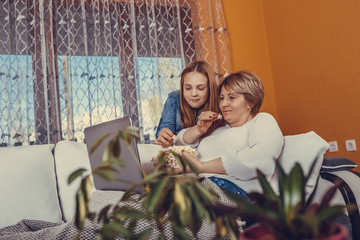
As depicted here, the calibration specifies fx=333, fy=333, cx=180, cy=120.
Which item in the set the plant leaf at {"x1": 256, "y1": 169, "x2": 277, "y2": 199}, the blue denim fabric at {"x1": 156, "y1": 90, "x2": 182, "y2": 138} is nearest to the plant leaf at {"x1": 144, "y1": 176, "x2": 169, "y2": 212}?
the plant leaf at {"x1": 256, "y1": 169, "x2": 277, "y2": 199}

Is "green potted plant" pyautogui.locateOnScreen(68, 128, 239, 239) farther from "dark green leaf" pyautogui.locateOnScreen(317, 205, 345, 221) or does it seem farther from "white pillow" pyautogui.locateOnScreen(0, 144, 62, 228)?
"white pillow" pyautogui.locateOnScreen(0, 144, 62, 228)

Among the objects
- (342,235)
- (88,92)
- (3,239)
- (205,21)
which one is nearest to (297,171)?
(342,235)

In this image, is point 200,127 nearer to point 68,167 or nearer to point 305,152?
point 305,152

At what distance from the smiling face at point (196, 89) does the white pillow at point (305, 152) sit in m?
0.62

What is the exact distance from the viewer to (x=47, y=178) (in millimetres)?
1535

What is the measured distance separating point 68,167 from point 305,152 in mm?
1091

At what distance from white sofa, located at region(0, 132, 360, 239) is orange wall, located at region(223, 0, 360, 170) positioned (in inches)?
54.6

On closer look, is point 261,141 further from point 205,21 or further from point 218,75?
point 205,21

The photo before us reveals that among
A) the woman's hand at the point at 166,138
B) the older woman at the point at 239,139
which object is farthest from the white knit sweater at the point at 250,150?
the woman's hand at the point at 166,138

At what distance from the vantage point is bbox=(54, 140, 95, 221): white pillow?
1.53 m

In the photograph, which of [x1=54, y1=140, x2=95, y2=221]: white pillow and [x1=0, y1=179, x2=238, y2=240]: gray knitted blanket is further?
[x1=54, y1=140, x2=95, y2=221]: white pillow

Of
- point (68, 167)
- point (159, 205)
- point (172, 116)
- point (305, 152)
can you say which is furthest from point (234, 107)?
point (159, 205)

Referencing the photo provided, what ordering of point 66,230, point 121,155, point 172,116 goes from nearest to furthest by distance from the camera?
point 66,230 < point 121,155 < point 172,116

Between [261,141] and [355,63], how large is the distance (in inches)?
61.8
